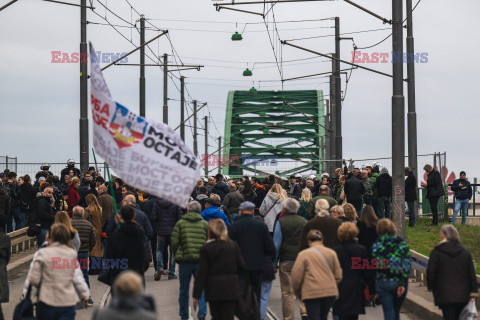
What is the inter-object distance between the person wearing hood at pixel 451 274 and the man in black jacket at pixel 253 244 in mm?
2103

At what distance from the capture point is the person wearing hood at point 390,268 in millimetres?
10391

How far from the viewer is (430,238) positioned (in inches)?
815

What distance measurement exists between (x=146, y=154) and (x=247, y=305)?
2.46 meters

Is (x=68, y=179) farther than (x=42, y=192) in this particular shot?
Yes

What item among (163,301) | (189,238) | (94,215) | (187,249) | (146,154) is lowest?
(163,301)

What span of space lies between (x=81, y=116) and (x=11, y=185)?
3557 millimetres

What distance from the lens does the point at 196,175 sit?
9.11 metres

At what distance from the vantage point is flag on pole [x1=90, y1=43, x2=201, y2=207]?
8922 mm

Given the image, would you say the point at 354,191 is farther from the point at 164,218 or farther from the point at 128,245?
the point at 128,245

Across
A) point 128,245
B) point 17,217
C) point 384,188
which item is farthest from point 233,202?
point 128,245

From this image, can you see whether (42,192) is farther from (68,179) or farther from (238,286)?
(238,286)

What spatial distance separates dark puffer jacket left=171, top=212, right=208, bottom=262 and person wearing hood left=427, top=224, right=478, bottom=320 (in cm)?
340

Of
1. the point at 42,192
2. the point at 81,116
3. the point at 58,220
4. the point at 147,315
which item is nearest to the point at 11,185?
the point at 81,116

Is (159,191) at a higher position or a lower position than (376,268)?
higher
